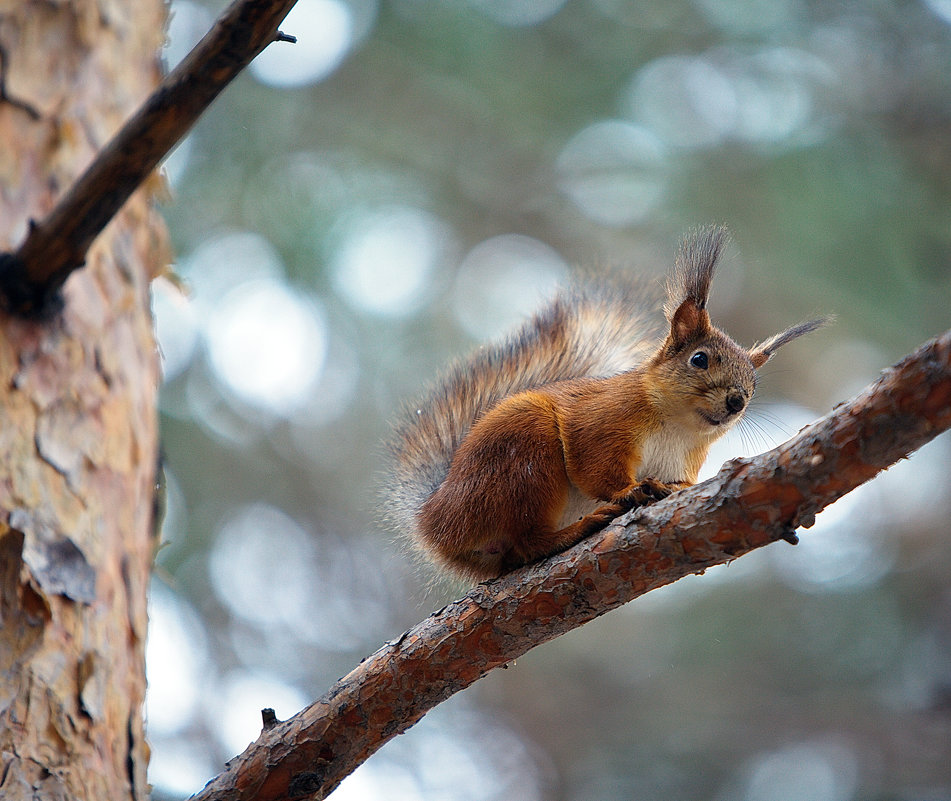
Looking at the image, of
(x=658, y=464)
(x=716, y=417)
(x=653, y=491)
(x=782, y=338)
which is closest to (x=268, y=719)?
(x=653, y=491)

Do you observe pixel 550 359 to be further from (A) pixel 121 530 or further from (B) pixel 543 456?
(A) pixel 121 530

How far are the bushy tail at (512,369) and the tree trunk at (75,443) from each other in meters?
0.50

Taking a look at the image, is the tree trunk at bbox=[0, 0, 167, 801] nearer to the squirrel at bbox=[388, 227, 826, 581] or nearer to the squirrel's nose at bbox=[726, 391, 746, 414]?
the squirrel at bbox=[388, 227, 826, 581]

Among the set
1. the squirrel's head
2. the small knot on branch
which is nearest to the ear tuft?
the squirrel's head

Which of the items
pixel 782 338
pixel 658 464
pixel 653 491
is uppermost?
pixel 782 338

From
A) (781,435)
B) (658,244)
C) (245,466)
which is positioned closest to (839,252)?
(658,244)

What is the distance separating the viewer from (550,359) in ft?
6.19

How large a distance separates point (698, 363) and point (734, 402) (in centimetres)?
10

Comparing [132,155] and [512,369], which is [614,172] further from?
[132,155]

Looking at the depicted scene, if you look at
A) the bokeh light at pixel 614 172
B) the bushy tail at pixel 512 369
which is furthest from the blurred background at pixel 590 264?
the bushy tail at pixel 512 369

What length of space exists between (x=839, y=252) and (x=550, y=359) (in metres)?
1.83

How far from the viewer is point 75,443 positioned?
1543mm

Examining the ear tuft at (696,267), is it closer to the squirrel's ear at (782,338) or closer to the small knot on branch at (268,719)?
the squirrel's ear at (782,338)

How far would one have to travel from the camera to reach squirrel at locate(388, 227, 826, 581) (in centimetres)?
148
